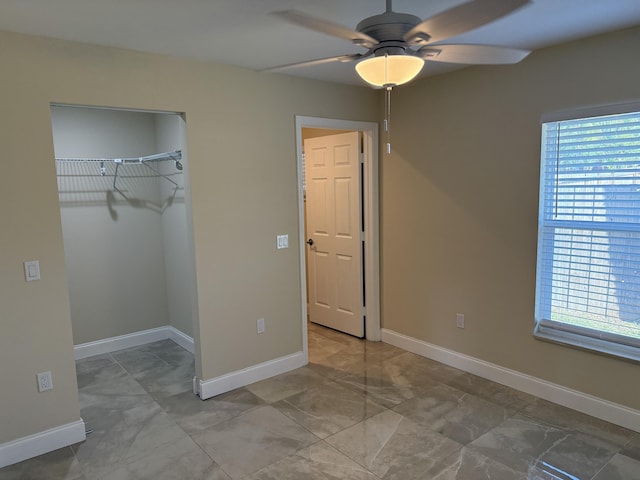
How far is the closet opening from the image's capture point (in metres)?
4.08

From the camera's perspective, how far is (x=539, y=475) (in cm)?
242

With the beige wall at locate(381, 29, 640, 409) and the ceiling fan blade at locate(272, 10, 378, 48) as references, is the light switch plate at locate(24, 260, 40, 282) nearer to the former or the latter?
the ceiling fan blade at locate(272, 10, 378, 48)

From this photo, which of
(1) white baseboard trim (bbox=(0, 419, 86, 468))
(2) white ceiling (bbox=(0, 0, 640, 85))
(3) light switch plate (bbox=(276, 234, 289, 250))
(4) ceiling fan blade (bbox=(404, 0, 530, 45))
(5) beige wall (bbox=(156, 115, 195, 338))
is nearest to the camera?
(4) ceiling fan blade (bbox=(404, 0, 530, 45))

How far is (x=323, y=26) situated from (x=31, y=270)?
222 centimetres

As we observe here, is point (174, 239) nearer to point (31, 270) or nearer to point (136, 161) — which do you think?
point (136, 161)

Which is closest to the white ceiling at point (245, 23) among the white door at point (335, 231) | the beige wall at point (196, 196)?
the beige wall at point (196, 196)

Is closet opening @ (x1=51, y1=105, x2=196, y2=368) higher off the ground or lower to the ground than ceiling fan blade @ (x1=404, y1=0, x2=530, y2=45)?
lower

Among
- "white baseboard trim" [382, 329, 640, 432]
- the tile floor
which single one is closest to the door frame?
"white baseboard trim" [382, 329, 640, 432]

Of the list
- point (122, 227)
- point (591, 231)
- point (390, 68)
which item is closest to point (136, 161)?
point (122, 227)

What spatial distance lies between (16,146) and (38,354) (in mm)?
1248

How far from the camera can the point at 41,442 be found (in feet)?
8.88

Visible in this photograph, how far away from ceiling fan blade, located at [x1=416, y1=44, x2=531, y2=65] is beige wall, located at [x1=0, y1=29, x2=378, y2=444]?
72.9 inches

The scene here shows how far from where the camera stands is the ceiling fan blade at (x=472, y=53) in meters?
1.83

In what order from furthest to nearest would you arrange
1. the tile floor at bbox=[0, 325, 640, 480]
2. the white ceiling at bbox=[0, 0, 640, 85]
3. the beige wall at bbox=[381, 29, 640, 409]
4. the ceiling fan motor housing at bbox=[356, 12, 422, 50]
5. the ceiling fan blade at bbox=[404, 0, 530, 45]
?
the beige wall at bbox=[381, 29, 640, 409] → the tile floor at bbox=[0, 325, 640, 480] → the white ceiling at bbox=[0, 0, 640, 85] → the ceiling fan motor housing at bbox=[356, 12, 422, 50] → the ceiling fan blade at bbox=[404, 0, 530, 45]
